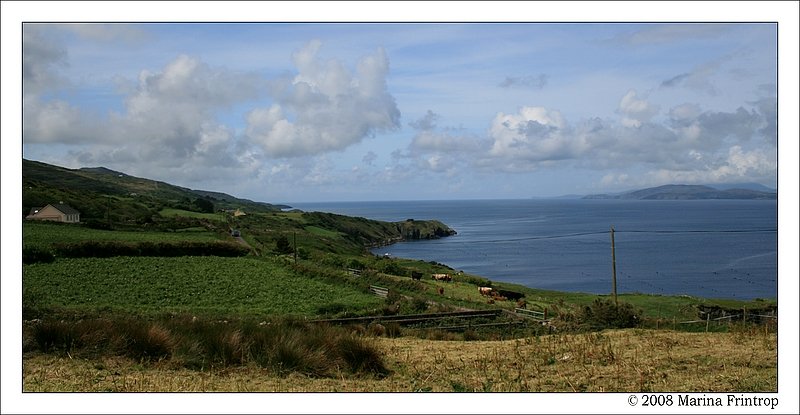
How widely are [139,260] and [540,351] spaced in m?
28.4

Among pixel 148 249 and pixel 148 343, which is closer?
pixel 148 343

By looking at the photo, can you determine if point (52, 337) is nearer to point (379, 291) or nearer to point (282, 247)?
Answer: point (379, 291)

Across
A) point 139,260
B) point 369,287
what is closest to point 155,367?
point 369,287

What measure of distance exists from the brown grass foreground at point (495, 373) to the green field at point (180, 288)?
11.5m

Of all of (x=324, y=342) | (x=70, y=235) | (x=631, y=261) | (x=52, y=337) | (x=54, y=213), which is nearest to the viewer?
(x=324, y=342)

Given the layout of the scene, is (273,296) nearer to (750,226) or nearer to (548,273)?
(548,273)

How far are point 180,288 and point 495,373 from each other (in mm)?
20449

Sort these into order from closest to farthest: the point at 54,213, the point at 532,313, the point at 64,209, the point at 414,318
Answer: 1. the point at 414,318
2. the point at 532,313
3. the point at 54,213
4. the point at 64,209

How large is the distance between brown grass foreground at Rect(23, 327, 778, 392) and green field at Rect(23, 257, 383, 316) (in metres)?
11.5

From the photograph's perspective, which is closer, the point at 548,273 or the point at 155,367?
the point at 155,367

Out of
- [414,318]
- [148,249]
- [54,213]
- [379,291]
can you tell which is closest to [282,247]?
[148,249]

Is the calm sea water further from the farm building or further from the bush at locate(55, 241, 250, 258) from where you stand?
the farm building

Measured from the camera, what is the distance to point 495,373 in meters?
9.99

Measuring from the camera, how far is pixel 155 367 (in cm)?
985
